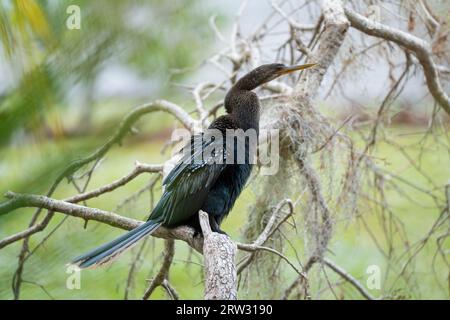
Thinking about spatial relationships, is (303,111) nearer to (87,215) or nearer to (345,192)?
(345,192)

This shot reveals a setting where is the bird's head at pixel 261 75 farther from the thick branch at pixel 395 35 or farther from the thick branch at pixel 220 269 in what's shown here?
the thick branch at pixel 220 269

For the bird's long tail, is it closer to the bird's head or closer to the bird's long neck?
the bird's long neck

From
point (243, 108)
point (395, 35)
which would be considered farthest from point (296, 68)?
point (395, 35)

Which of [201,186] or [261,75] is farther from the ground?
[261,75]

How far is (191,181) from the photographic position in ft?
8.36

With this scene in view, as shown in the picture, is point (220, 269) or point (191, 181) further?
point (191, 181)

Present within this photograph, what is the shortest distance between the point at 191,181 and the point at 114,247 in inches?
19.6

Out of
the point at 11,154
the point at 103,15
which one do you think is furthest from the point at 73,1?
the point at 11,154

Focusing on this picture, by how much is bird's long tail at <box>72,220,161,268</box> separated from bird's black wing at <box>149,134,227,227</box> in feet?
0.25

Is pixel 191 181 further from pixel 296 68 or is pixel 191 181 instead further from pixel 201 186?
pixel 296 68

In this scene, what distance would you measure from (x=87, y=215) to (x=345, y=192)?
1.51m

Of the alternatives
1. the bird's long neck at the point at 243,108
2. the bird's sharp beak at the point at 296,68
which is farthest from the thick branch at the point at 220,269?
the bird's sharp beak at the point at 296,68
